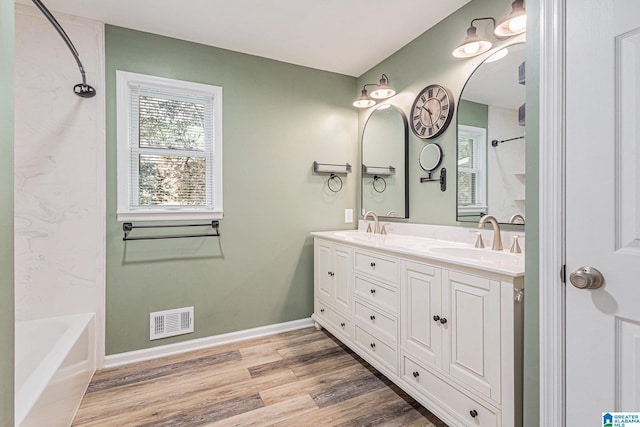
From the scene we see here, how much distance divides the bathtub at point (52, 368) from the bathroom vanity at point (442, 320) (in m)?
1.73

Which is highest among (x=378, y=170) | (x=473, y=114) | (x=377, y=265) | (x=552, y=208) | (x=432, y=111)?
(x=432, y=111)

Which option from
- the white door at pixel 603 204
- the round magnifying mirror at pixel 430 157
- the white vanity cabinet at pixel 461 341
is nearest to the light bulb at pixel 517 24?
the white door at pixel 603 204

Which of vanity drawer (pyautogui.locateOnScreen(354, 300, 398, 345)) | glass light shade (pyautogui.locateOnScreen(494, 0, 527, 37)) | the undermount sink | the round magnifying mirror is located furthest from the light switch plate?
glass light shade (pyautogui.locateOnScreen(494, 0, 527, 37))

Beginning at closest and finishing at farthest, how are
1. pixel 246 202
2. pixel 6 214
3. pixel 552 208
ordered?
1. pixel 6 214
2. pixel 552 208
3. pixel 246 202

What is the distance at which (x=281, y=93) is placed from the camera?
2891 mm

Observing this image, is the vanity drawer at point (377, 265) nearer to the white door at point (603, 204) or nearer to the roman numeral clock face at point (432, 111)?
the white door at point (603, 204)

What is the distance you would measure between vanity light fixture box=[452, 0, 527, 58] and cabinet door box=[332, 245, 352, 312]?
1.54 meters

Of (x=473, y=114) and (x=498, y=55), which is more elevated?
(x=498, y=55)

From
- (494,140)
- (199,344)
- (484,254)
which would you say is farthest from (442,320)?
(199,344)

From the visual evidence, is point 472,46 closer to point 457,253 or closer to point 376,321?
point 457,253

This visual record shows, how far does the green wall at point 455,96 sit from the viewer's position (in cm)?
116

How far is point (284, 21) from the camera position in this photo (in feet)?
7.50

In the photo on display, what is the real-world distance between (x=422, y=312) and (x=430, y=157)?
1218 mm

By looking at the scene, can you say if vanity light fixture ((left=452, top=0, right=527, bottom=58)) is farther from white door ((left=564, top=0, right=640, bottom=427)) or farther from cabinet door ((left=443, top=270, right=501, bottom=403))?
cabinet door ((left=443, top=270, right=501, bottom=403))
